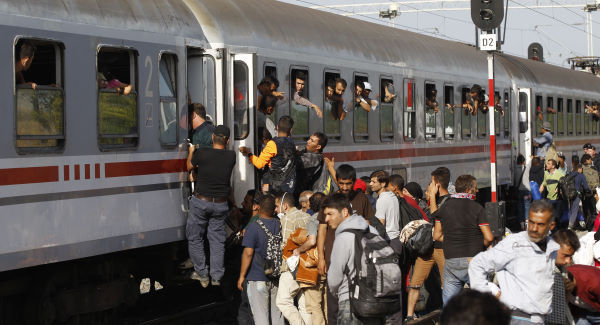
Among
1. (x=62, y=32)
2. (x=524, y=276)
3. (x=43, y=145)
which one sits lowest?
(x=524, y=276)

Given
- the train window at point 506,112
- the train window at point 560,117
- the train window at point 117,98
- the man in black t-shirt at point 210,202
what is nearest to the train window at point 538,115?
the train window at point 560,117

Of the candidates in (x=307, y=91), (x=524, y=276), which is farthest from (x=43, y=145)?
(x=307, y=91)

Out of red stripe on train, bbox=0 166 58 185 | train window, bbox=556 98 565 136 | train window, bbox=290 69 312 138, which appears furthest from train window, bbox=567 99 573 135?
red stripe on train, bbox=0 166 58 185

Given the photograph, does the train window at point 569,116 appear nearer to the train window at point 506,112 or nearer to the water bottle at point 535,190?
the train window at point 506,112

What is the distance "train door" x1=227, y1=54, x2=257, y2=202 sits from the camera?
1087cm

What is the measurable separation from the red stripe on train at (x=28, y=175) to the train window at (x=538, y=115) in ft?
54.0

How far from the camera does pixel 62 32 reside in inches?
337

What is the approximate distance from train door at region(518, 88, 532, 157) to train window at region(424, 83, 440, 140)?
5.34 metres

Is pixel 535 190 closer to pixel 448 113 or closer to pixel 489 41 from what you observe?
pixel 448 113

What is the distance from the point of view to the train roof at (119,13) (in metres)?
8.27

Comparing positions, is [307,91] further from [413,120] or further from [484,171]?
[484,171]

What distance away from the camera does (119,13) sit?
9289mm

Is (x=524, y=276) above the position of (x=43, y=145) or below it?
below

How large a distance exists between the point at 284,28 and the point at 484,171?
8.49 metres
